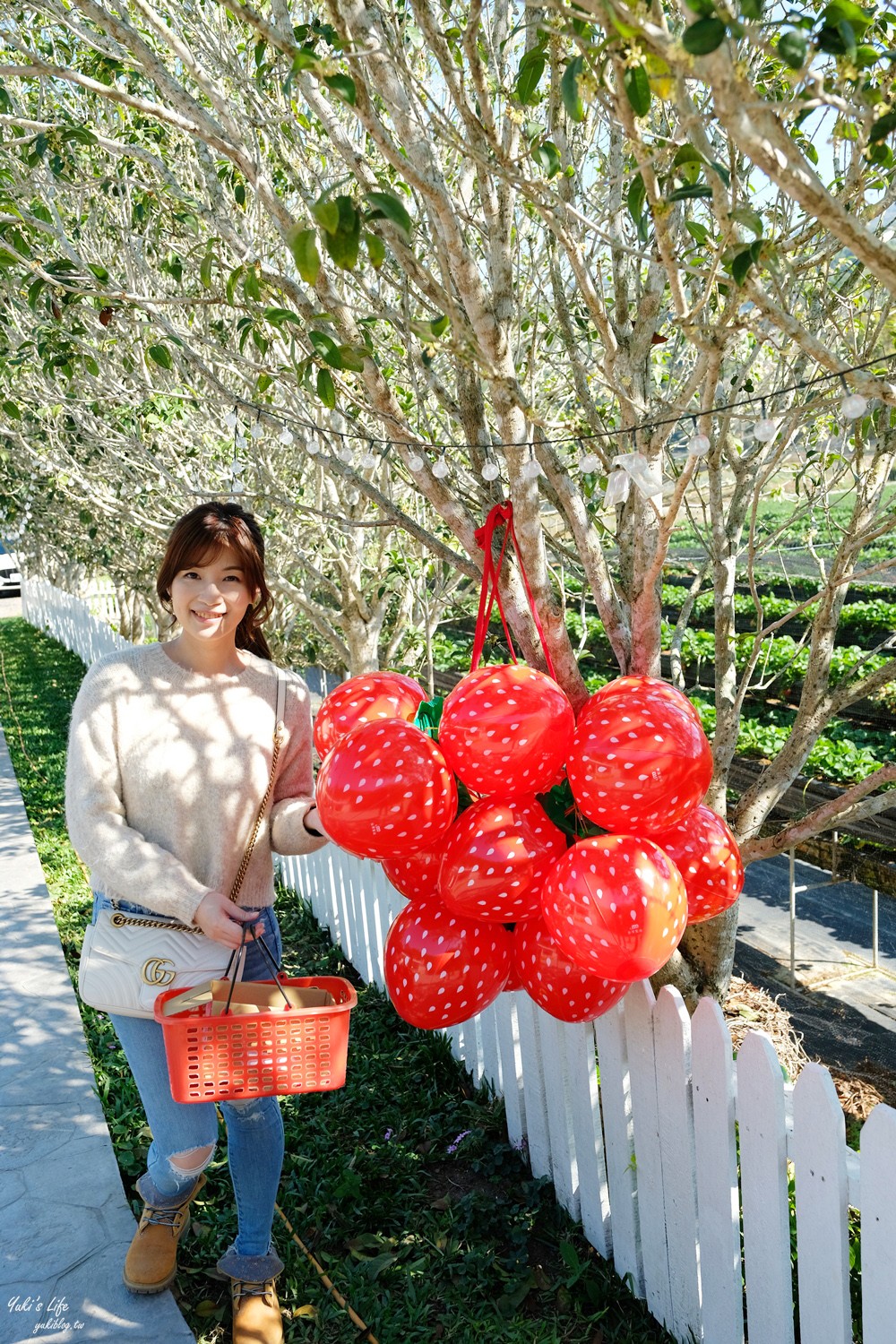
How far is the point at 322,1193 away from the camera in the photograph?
10.4 feet

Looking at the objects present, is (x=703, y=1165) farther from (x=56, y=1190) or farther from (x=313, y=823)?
(x=56, y=1190)

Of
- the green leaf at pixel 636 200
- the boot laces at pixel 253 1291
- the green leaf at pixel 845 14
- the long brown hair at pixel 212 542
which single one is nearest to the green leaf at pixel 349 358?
the long brown hair at pixel 212 542

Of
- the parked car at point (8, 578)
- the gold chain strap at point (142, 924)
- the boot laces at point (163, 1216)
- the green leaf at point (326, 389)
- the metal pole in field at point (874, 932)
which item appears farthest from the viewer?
the parked car at point (8, 578)

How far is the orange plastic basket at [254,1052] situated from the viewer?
2088mm

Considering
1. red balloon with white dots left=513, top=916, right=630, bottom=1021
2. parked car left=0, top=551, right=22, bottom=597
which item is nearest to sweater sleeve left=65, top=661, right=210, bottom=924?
red balloon with white dots left=513, top=916, right=630, bottom=1021

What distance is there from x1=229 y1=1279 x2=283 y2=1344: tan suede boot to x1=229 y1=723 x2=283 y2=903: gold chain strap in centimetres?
94

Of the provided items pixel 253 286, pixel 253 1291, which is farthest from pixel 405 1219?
pixel 253 286

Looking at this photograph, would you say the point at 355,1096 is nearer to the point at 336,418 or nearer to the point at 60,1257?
the point at 60,1257

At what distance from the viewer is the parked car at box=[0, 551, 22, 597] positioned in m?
33.7

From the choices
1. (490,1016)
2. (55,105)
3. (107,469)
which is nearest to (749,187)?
(490,1016)

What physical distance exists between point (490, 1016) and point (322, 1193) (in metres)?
0.74

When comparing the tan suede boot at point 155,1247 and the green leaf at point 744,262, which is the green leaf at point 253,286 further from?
the tan suede boot at point 155,1247

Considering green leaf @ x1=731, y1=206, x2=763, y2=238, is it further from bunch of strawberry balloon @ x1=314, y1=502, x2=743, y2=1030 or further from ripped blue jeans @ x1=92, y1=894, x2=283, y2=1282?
ripped blue jeans @ x1=92, y1=894, x2=283, y2=1282

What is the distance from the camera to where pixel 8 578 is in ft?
113
